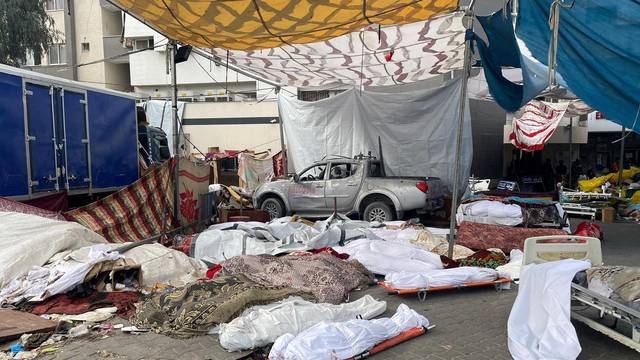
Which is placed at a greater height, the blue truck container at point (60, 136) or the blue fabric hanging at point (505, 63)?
the blue fabric hanging at point (505, 63)

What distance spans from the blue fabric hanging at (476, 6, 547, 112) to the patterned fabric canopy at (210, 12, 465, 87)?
3.14 ft

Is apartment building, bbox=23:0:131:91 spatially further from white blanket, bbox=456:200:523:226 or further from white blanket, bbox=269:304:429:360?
white blanket, bbox=269:304:429:360

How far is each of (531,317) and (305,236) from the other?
14.7ft

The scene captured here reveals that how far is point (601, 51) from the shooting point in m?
5.09

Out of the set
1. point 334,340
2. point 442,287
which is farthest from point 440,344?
point 442,287

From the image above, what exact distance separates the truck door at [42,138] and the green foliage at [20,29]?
1544 cm

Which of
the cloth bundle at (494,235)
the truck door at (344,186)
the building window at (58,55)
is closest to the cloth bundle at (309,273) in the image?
the cloth bundle at (494,235)

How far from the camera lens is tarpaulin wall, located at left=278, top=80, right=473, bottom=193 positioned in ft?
41.0

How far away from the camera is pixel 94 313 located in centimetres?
522

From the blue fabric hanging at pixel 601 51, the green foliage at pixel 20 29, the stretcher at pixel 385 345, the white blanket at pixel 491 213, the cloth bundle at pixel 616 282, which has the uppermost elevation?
the green foliage at pixel 20 29

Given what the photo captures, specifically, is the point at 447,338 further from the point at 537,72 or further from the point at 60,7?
the point at 60,7

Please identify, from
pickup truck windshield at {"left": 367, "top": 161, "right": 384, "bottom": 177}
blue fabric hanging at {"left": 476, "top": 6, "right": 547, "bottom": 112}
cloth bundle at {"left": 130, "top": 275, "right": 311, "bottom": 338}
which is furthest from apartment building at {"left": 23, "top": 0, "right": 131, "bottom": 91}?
cloth bundle at {"left": 130, "top": 275, "right": 311, "bottom": 338}

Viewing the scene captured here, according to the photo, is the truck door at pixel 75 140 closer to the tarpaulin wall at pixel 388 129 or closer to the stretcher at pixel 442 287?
the stretcher at pixel 442 287

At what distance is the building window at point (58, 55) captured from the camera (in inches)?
1167
